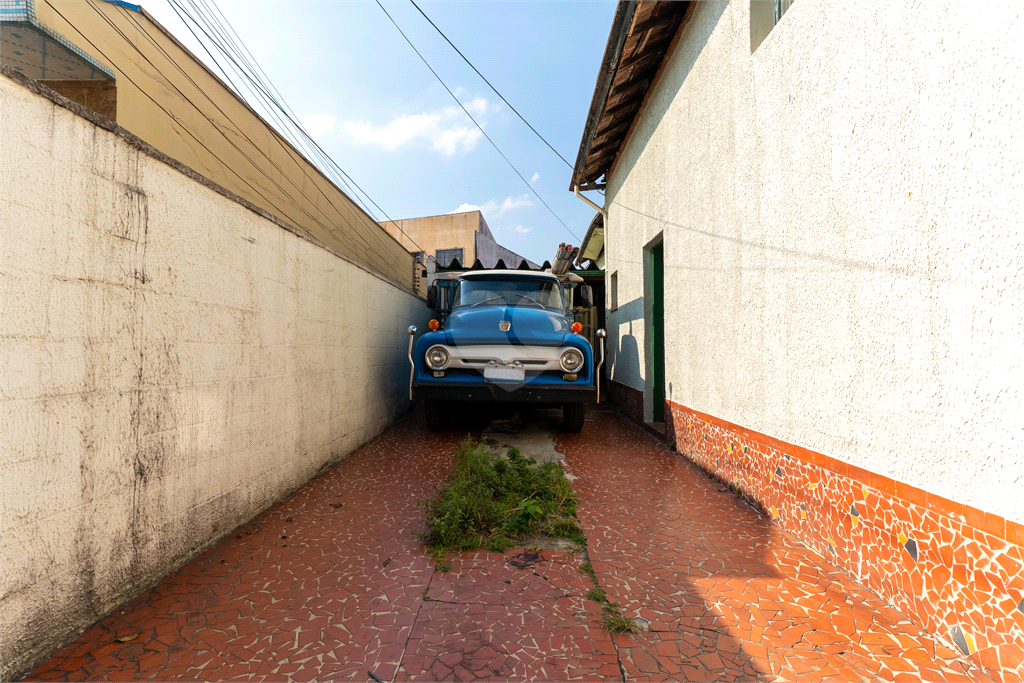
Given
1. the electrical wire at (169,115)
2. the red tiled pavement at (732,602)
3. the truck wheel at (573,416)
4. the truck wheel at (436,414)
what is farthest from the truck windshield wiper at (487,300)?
the red tiled pavement at (732,602)

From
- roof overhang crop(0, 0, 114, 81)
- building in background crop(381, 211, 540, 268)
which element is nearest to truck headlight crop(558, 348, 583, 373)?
roof overhang crop(0, 0, 114, 81)

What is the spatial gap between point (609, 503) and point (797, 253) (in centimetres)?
201

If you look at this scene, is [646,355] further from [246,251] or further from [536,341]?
[246,251]

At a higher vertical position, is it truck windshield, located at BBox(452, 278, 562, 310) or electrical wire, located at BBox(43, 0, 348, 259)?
electrical wire, located at BBox(43, 0, 348, 259)

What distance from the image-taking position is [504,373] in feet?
14.7

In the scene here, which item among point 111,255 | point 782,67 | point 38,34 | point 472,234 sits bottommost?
point 111,255

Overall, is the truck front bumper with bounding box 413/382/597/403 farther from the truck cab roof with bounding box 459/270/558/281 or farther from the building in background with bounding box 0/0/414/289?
the building in background with bounding box 0/0/414/289

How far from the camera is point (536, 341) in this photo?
4664 mm

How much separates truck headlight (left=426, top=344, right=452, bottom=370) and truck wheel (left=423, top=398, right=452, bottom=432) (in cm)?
55

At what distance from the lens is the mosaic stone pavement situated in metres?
1.56

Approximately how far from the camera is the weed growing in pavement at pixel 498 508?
99.0 inches

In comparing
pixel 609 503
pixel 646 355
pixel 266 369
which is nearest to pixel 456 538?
pixel 609 503

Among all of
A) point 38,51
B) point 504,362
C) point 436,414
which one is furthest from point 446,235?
point 38,51

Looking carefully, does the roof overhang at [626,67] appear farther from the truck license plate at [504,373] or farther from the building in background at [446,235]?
the building in background at [446,235]
